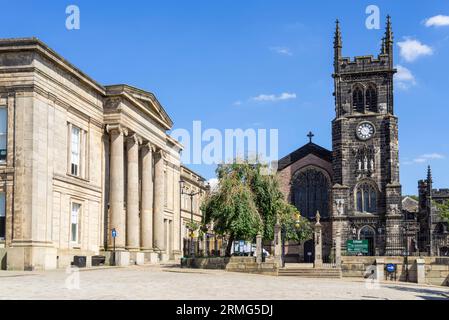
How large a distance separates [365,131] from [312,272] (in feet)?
133

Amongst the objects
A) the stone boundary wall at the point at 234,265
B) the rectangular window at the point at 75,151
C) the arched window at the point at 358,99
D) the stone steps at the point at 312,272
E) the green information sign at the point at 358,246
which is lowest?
the stone steps at the point at 312,272

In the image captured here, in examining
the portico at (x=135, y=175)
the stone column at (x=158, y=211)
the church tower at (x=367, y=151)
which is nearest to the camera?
the portico at (x=135, y=175)

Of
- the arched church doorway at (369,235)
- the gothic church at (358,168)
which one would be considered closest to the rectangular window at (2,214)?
the gothic church at (358,168)

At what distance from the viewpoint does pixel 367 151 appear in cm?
7519

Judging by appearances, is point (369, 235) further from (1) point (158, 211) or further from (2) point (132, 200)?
(2) point (132, 200)

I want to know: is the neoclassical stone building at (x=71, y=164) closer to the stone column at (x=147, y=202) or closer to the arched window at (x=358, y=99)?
the stone column at (x=147, y=202)

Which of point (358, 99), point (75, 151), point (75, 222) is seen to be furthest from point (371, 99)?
point (75, 222)

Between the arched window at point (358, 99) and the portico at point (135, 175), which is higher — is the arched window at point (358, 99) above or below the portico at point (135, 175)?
above

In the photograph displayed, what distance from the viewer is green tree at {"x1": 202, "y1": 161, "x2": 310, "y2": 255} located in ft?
137

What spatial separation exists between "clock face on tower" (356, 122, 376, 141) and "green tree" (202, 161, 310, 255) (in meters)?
31.6

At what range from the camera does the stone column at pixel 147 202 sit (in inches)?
1935

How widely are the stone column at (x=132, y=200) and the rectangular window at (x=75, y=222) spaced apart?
5.62 metres

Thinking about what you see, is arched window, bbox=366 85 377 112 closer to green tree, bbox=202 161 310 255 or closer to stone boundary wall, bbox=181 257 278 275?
green tree, bbox=202 161 310 255
